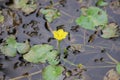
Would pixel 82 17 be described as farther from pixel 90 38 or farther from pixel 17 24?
pixel 17 24

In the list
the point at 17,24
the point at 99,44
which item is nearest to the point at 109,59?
the point at 99,44

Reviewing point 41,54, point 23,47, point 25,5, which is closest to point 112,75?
point 41,54

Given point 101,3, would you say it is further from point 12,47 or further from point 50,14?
point 12,47

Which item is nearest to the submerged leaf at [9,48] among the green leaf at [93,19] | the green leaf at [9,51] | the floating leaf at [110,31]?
the green leaf at [9,51]

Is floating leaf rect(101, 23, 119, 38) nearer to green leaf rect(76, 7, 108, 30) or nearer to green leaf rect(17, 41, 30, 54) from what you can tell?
green leaf rect(76, 7, 108, 30)

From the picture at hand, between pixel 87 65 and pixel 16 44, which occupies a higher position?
pixel 16 44
